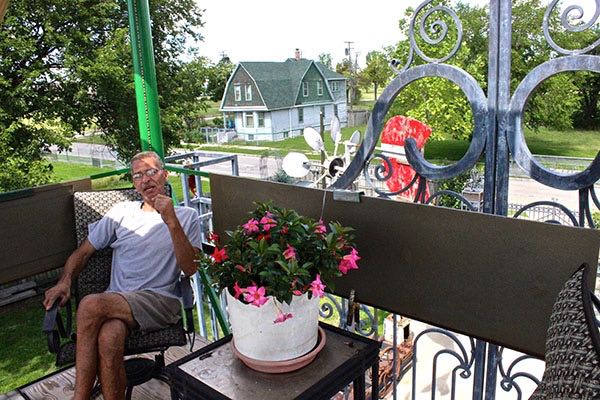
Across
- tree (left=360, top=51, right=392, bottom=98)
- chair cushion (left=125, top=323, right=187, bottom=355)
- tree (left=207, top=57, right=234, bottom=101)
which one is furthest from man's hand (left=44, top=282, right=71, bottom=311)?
tree (left=207, top=57, right=234, bottom=101)

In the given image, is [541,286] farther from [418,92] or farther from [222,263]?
[418,92]

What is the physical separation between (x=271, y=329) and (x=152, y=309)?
89 cm

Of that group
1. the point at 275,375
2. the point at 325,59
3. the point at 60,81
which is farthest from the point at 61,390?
the point at 325,59

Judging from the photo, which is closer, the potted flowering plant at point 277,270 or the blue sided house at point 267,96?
the potted flowering plant at point 277,270

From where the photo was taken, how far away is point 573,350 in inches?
32.8

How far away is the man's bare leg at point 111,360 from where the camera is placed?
1.87 meters

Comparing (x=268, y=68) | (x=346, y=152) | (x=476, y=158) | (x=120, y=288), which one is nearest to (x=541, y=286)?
(x=476, y=158)

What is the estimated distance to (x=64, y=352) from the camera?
1956mm

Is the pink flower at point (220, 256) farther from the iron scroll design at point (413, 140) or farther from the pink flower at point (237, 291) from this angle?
the iron scroll design at point (413, 140)

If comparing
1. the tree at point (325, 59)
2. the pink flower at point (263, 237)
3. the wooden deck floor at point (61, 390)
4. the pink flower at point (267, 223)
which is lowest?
the wooden deck floor at point (61, 390)

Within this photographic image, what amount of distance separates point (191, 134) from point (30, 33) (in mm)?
4225

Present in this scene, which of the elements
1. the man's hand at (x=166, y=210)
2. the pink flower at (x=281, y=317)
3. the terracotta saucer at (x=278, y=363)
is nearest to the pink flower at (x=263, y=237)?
the pink flower at (x=281, y=317)

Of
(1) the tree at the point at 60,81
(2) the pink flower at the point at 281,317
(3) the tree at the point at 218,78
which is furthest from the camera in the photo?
(3) the tree at the point at 218,78

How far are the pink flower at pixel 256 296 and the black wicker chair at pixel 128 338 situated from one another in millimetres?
889
